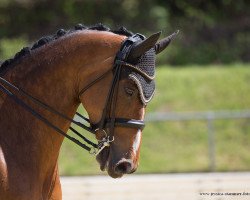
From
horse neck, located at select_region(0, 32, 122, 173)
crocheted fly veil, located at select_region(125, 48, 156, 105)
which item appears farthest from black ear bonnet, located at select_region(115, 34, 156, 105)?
horse neck, located at select_region(0, 32, 122, 173)

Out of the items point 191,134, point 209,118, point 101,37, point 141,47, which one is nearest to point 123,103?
point 141,47

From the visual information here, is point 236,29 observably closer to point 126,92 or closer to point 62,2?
point 62,2

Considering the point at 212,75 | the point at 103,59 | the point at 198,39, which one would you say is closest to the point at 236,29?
the point at 198,39

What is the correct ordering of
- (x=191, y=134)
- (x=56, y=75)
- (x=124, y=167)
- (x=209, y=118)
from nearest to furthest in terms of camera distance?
1. (x=124, y=167)
2. (x=56, y=75)
3. (x=209, y=118)
4. (x=191, y=134)

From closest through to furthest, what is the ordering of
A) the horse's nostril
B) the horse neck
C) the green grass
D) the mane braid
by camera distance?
the horse's nostril
the horse neck
the mane braid
the green grass

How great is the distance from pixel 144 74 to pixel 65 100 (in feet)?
1.75

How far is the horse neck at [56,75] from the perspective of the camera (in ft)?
13.1

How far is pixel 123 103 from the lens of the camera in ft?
12.7

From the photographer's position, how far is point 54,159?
13.3 feet

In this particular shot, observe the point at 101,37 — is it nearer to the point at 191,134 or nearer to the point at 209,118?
the point at 209,118

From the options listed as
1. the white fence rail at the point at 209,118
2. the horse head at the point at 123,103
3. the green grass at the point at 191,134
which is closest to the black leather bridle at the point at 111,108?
the horse head at the point at 123,103

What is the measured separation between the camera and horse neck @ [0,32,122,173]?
3980 millimetres

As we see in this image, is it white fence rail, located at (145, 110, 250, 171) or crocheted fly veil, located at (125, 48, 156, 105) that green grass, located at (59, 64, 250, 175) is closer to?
white fence rail, located at (145, 110, 250, 171)

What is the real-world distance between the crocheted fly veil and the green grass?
26.3ft
